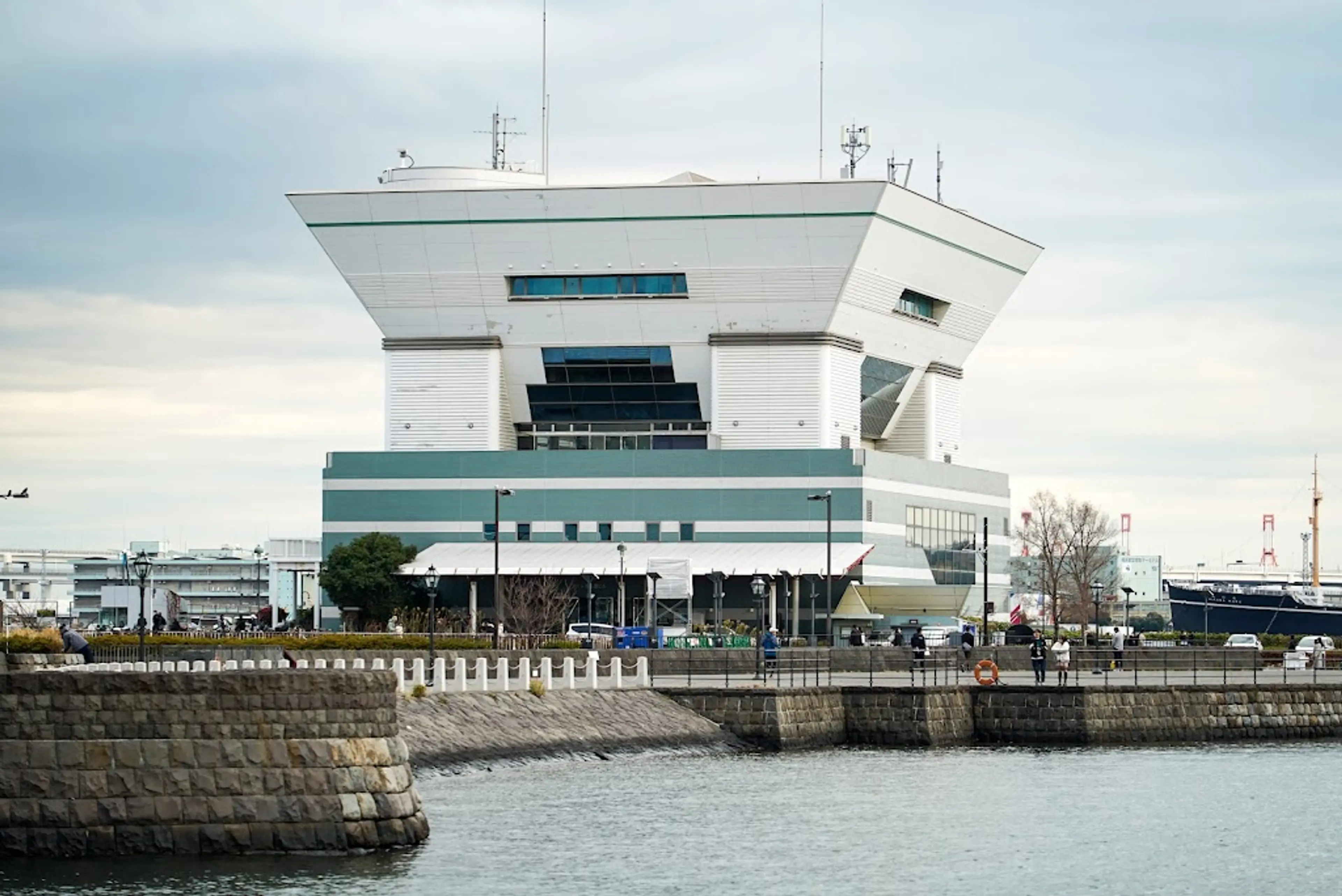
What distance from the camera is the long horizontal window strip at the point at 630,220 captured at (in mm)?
109438

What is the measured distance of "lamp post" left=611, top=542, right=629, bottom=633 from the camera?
330 ft

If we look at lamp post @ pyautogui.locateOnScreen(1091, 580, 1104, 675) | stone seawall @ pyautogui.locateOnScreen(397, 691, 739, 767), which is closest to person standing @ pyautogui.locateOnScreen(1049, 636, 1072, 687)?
lamp post @ pyautogui.locateOnScreen(1091, 580, 1104, 675)

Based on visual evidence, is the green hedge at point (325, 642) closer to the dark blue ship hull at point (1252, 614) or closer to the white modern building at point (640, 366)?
the white modern building at point (640, 366)

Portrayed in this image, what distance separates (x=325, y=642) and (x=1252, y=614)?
92.5 metres

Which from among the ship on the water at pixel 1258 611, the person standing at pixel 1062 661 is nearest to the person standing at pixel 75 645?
the person standing at pixel 1062 661

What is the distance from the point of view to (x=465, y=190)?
111562 millimetres

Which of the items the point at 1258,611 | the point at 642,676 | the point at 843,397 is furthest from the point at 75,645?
the point at 1258,611

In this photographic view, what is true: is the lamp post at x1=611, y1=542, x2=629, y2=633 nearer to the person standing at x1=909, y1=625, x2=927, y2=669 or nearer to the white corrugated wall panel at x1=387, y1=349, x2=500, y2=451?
the white corrugated wall panel at x1=387, y1=349, x2=500, y2=451

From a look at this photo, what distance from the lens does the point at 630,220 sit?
365ft

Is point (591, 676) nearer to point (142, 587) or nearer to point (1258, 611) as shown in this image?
point (142, 587)

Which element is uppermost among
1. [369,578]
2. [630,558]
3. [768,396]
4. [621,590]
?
[768,396]

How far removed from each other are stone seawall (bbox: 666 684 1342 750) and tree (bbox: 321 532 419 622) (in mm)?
47848

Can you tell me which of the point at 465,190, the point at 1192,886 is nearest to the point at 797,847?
the point at 1192,886

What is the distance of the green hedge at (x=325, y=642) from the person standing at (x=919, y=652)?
1531cm
